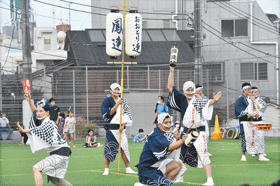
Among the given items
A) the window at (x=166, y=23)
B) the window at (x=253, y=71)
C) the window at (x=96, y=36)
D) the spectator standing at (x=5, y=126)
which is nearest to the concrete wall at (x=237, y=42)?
the window at (x=253, y=71)

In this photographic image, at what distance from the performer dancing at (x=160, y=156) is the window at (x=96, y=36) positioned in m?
22.6

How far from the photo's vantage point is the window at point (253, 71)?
28.4m

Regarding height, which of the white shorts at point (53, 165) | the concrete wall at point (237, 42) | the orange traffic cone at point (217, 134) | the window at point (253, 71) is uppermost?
the concrete wall at point (237, 42)

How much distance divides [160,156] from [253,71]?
2332 cm

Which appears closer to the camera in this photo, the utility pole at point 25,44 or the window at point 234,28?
the utility pole at point 25,44

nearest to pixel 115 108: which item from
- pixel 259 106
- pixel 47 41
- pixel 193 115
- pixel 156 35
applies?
pixel 193 115

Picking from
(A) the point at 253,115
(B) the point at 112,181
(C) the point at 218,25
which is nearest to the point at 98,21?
(C) the point at 218,25

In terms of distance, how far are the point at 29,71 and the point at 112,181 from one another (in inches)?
447

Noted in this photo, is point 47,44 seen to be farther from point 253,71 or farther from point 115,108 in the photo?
point 115,108

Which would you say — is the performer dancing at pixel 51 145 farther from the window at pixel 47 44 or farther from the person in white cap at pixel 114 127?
the window at pixel 47 44

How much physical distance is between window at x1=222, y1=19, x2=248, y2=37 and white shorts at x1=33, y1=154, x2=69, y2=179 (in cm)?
2500

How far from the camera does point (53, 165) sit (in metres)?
6.66

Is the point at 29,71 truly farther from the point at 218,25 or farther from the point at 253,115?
the point at 218,25

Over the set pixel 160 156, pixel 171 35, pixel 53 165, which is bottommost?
pixel 53 165
